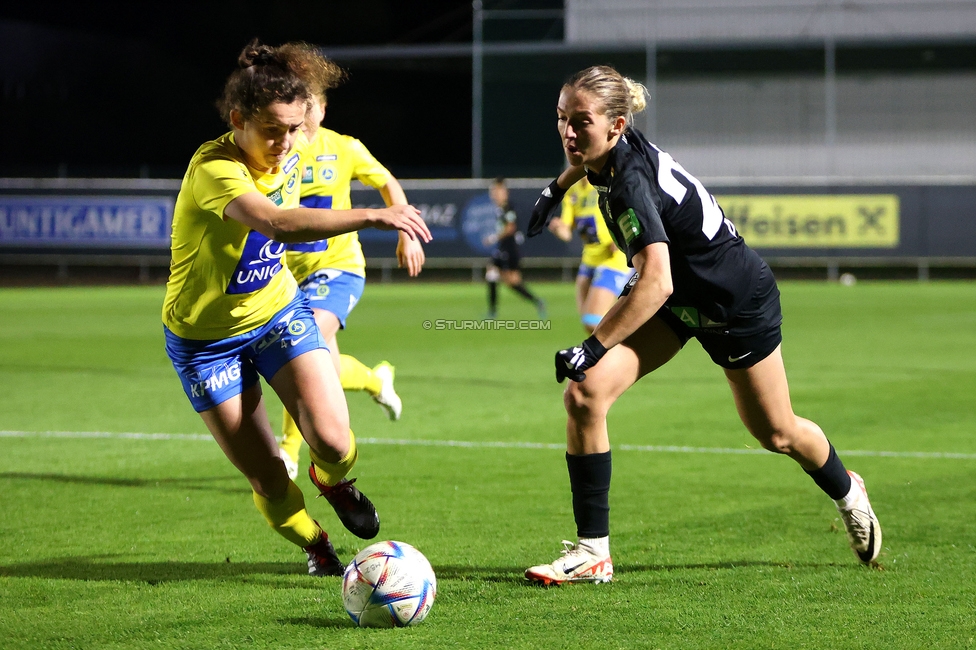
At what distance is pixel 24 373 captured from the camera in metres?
12.8

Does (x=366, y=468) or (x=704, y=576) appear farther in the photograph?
(x=366, y=468)

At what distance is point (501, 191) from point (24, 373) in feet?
29.2

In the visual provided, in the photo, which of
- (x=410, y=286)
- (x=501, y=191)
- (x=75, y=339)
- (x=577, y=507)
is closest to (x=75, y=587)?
Answer: (x=577, y=507)

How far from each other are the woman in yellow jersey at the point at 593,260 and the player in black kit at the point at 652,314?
5.84m

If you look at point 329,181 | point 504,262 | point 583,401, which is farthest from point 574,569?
point 504,262

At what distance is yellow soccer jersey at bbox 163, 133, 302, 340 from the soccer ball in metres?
1.10

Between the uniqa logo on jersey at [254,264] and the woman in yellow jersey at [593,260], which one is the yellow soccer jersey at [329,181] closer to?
the uniqa logo on jersey at [254,264]

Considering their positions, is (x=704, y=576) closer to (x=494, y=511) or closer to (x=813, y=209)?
(x=494, y=511)

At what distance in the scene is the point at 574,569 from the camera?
4855 millimetres

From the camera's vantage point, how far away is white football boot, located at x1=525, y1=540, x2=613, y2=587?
484cm

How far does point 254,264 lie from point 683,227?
169 cm

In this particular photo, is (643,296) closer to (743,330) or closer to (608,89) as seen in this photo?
(743,330)

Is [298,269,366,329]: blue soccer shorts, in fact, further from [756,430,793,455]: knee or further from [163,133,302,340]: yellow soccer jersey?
[756,430,793,455]: knee

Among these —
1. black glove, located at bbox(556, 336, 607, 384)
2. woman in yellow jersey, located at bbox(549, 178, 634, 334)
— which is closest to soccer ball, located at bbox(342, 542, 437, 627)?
black glove, located at bbox(556, 336, 607, 384)
